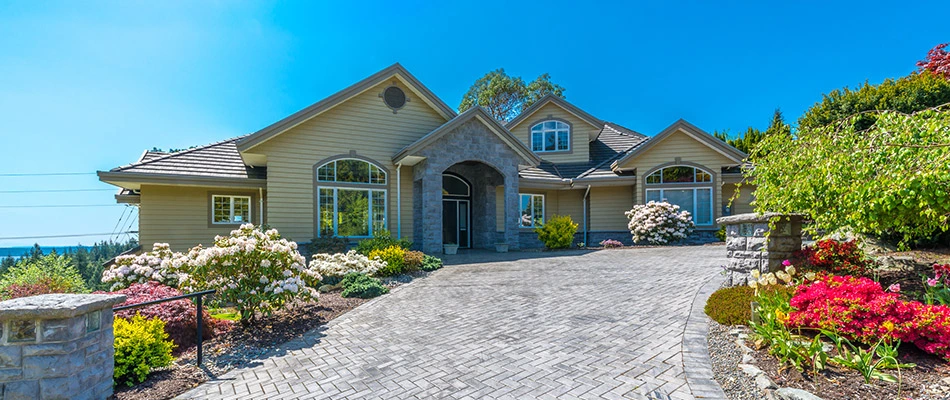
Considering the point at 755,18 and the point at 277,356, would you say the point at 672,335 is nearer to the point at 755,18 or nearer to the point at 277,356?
the point at 277,356

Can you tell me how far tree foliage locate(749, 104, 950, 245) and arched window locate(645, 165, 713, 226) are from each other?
11.7 m

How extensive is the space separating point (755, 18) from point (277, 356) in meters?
16.1

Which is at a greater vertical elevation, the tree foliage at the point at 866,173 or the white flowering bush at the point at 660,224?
the tree foliage at the point at 866,173

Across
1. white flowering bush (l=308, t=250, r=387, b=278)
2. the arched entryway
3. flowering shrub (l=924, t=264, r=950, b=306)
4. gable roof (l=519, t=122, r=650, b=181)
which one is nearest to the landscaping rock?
flowering shrub (l=924, t=264, r=950, b=306)

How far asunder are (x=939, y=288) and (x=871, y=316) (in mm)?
2412

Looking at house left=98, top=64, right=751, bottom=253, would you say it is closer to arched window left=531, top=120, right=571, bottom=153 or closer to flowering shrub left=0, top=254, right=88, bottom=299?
arched window left=531, top=120, right=571, bottom=153

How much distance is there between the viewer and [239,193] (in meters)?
13.8

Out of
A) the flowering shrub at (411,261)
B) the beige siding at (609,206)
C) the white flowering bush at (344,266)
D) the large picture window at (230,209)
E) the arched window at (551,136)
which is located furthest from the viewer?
the arched window at (551,136)

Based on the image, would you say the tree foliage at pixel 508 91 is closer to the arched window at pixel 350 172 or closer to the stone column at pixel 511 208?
the stone column at pixel 511 208

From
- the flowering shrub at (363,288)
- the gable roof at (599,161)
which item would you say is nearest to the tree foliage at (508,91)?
the gable roof at (599,161)

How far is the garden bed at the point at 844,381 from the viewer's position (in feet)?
Answer: 10.4

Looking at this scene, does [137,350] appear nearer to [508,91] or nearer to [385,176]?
[385,176]

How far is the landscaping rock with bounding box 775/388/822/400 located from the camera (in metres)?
3.13

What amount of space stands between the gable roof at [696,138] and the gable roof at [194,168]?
14.1 m
